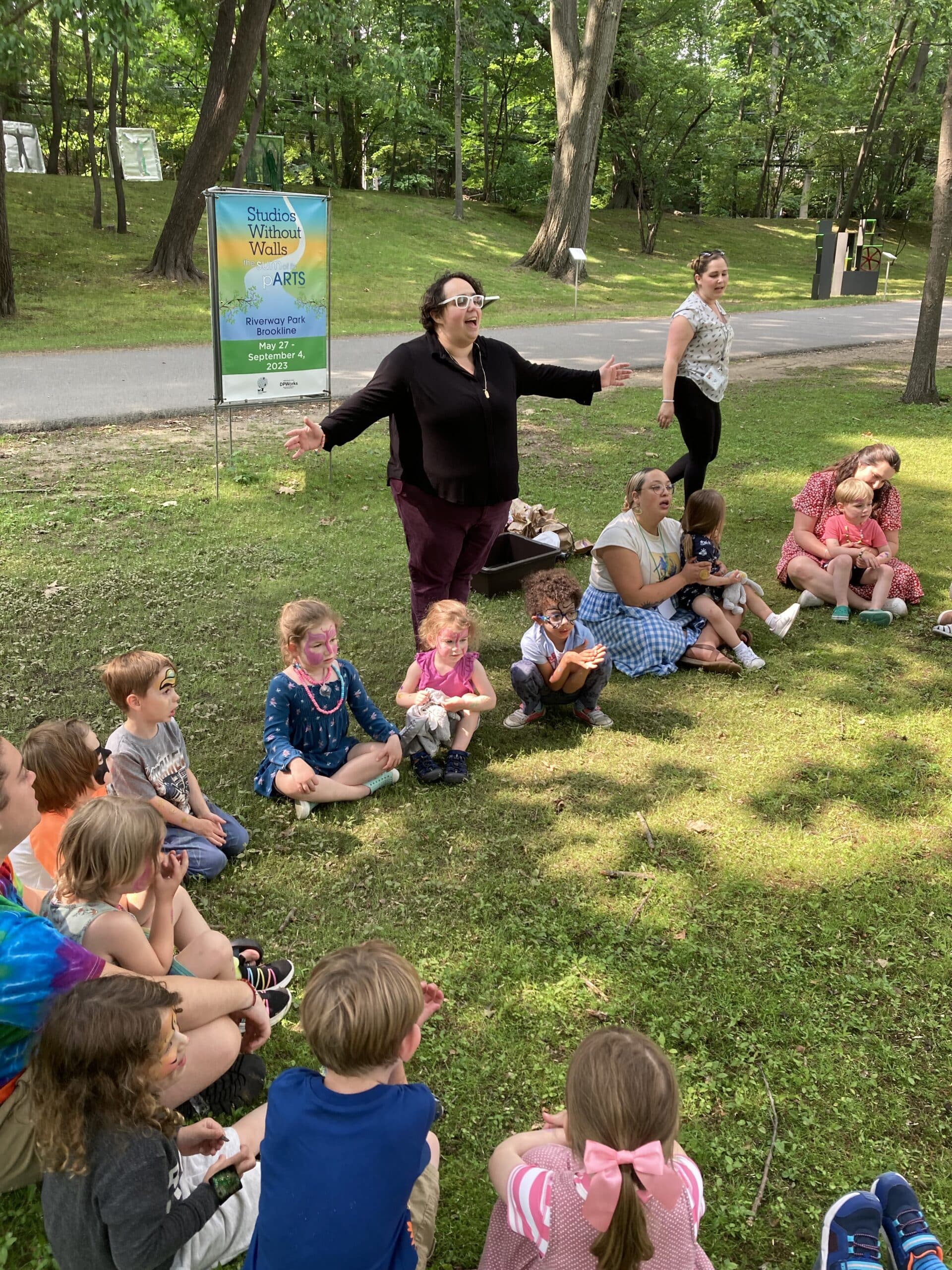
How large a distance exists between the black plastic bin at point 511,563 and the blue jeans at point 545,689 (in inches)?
54.3

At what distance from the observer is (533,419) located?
396 inches

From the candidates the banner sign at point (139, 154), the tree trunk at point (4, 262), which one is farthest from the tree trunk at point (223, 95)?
the banner sign at point (139, 154)

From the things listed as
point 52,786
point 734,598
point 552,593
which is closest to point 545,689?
point 552,593

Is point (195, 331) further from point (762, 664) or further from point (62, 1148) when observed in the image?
point (62, 1148)

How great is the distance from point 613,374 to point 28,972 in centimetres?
375

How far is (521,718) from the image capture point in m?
4.64

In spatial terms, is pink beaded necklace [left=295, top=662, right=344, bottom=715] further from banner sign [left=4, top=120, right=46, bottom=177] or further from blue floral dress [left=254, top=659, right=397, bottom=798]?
banner sign [left=4, top=120, right=46, bottom=177]

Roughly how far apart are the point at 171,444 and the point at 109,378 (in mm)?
2871

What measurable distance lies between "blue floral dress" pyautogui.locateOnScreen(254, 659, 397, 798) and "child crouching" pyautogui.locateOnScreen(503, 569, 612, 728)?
77 cm

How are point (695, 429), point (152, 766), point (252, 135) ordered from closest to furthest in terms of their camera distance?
point (152, 766), point (695, 429), point (252, 135)

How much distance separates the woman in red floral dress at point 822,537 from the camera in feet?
19.1

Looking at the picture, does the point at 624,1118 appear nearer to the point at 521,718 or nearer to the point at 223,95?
the point at 521,718

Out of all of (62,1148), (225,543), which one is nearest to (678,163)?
(225,543)

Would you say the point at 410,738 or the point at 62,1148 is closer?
the point at 62,1148
